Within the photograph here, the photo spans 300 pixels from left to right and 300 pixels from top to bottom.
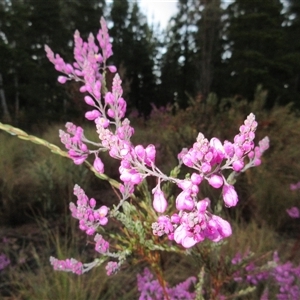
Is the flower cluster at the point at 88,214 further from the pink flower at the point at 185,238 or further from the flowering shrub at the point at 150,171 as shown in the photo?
the pink flower at the point at 185,238

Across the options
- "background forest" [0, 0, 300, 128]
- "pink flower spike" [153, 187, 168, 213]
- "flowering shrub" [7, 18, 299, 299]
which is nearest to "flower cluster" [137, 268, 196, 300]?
"flowering shrub" [7, 18, 299, 299]

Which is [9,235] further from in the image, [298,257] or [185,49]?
[185,49]

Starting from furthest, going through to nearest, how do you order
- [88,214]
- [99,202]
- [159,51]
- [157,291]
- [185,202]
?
1. [159,51]
2. [99,202]
3. [157,291]
4. [88,214]
5. [185,202]

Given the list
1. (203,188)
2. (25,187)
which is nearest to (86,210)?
(203,188)

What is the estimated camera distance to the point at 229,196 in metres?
0.33

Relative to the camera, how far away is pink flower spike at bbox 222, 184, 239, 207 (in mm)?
326

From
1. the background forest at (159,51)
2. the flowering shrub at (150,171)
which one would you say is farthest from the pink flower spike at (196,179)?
the background forest at (159,51)

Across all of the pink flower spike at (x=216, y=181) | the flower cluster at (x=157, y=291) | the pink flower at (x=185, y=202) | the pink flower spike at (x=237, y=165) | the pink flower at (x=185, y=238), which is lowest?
the flower cluster at (x=157, y=291)

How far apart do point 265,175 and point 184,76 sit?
11.8 metres

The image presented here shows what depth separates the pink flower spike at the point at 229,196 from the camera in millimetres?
326

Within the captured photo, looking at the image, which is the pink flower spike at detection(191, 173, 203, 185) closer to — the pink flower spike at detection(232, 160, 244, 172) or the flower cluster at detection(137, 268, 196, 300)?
the pink flower spike at detection(232, 160, 244, 172)

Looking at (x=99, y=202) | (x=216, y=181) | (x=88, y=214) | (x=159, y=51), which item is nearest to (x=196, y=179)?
(x=216, y=181)

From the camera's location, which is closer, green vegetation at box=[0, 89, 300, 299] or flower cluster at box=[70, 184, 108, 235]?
flower cluster at box=[70, 184, 108, 235]

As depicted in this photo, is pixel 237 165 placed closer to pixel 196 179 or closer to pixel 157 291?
pixel 196 179
